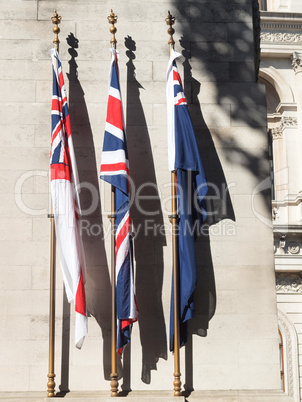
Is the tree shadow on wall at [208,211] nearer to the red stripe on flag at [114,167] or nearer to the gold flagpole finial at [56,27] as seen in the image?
the red stripe on flag at [114,167]

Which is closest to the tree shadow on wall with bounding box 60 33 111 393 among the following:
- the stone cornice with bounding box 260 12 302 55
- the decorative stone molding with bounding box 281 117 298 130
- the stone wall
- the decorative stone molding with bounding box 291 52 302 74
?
the stone wall

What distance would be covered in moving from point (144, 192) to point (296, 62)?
70.1ft

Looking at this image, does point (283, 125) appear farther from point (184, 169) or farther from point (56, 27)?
point (184, 169)

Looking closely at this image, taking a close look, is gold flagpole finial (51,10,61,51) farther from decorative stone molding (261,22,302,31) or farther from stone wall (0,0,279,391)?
decorative stone molding (261,22,302,31)

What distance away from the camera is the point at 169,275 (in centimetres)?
1155

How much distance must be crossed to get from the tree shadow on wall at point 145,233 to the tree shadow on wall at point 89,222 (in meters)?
0.55

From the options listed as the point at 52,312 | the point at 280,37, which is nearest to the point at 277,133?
the point at 280,37

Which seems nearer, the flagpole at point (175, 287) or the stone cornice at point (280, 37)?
the flagpole at point (175, 287)

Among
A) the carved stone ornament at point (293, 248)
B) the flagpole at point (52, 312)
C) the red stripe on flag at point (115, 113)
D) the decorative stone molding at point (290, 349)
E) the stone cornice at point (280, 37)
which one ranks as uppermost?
the stone cornice at point (280, 37)

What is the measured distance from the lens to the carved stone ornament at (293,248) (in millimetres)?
28047

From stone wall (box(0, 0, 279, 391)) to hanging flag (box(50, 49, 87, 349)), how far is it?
0.45 m

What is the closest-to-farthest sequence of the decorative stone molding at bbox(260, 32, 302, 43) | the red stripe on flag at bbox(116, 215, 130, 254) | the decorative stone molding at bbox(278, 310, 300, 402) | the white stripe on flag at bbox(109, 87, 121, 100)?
1. the red stripe on flag at bbox(116, 215, 130, 254)
2. the white stripe on flag at bbox(109, 87, 121, 100)
3. the decorative stone molding at bbox(278, 310, 300, 402)
4. the decorative stone molding at bbox(260, 32, 302, 43)

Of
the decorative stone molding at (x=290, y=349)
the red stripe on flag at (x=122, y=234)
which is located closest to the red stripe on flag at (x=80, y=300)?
the red stripe on flag at (x=122, y=234)

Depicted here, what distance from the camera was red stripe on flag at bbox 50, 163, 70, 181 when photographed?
11.3m
